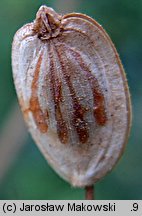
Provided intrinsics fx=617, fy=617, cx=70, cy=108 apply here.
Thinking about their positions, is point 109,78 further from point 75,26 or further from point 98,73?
point 75,26


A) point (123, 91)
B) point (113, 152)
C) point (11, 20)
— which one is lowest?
point (113, 152)

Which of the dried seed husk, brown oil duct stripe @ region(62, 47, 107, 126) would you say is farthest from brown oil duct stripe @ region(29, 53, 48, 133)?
brown oil duct stripe @ region(62, 47, 107, 126)

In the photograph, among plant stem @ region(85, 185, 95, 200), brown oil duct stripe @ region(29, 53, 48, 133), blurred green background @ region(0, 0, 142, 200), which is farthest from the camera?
blurred green background @ region(0, 0, 142, 200)

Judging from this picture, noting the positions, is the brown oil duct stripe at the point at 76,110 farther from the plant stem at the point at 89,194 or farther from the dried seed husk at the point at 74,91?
the plant stem at the point at 89,194

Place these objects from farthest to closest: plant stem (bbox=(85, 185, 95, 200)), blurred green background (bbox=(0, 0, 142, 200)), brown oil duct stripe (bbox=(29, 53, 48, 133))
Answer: blurred green background (bbox=(0, 0, 142, 200)) < brown oil duct stripe (bbox=(29, 53, 48, 133)) < plant stem (bbox=(85, 185, 95, 200))

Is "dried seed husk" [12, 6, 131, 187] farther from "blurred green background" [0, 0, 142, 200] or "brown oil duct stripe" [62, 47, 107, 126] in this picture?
"blurred green background" [0, 0, 142, 200]

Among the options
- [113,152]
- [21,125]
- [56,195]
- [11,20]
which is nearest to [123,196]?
[56,195]

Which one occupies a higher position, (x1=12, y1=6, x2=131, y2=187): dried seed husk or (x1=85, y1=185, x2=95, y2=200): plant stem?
(x1=12, y1=6, x2=131, y2=187): dried seed husk

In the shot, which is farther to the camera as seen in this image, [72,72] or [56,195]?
[56,195]
